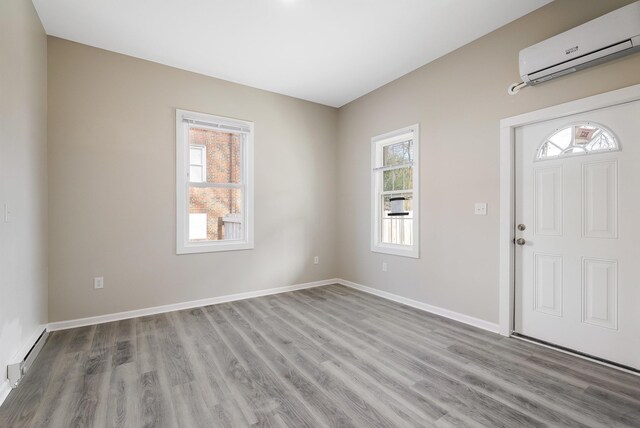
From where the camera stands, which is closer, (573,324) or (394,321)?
(573,324)

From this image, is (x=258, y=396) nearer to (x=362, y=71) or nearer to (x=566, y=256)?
(x=566, y=256)

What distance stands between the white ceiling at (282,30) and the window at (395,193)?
920mm

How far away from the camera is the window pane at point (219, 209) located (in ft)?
13.0

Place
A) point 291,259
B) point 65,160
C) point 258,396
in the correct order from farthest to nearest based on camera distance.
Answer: point 291,259 < point 65,160 < point 258,396

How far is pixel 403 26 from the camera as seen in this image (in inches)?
114

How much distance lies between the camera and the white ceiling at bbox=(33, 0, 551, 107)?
8.59ft

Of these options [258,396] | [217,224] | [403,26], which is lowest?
[258,396]

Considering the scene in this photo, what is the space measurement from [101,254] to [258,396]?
8.22ft

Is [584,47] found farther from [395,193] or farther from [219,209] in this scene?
[219,209]

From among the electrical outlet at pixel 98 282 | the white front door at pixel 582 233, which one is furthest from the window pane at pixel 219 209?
the white front door at pixel 582 233

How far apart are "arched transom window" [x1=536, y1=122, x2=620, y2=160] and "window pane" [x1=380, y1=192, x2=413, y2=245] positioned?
158cm

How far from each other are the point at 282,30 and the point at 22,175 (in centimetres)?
256

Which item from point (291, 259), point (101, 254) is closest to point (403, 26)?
point (291, 259)

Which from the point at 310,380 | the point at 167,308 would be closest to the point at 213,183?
the point at 167,308
